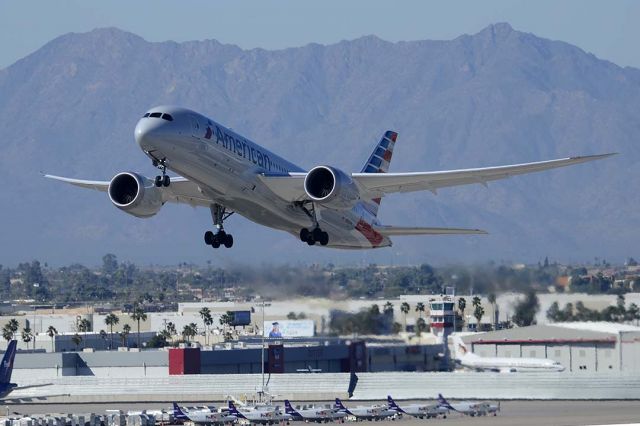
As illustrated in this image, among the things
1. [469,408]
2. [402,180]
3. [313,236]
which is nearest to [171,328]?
[469,408]

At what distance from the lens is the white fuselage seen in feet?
176

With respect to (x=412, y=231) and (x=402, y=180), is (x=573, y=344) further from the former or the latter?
(x=402, y=180)

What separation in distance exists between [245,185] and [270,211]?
2.44m

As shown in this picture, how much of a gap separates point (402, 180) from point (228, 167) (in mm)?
7305

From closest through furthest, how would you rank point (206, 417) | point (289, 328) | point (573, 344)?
point (206, 417), point (573, 344), point (289, 328)

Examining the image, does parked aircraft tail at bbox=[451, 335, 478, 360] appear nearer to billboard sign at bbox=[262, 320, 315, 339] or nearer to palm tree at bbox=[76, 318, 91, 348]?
billboard sign at bbox=[262, 320, 315, 339]

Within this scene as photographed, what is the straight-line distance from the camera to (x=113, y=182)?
5878cm

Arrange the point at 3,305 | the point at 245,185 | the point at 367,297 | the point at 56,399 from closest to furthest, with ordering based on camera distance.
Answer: the point at 245,185 < the point at 367,297 < the point at 56,399 < the point at 3,305

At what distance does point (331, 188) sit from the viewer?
5709 centimetres

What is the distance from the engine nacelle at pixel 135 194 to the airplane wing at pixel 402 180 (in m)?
4.82

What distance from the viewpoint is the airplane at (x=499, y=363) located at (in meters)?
88.4

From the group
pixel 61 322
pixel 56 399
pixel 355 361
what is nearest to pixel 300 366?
pixel 355 361

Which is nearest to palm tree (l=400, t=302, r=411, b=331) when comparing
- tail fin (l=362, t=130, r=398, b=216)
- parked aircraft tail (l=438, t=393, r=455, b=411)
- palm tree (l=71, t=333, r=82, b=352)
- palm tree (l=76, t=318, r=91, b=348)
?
parked aircraft tail (l=438, t=393, r=455, b=411)

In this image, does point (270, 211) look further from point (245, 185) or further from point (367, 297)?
point (367, 297)
